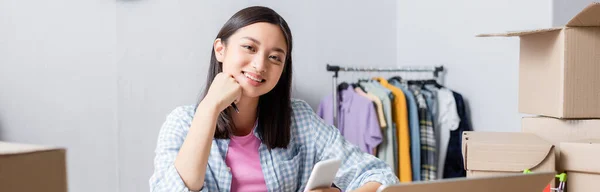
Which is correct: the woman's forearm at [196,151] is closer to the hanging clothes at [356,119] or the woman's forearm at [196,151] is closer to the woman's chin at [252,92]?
the woman's chin at [252,92]

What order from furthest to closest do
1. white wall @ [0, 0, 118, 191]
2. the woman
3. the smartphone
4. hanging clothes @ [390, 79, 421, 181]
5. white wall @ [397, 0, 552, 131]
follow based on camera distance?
hanging clothes @ [390, 79, 421, 181] → white wall @ [397, 0, 552, 131] → white wall @ [0, 0, 118, 191] → the woman → the smartphone

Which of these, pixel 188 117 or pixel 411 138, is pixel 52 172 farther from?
pixel 411 138

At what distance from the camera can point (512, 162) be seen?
56.8 inches

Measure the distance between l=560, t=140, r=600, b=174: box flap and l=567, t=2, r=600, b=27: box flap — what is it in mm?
264

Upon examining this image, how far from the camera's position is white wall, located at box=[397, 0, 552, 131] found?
279 cm

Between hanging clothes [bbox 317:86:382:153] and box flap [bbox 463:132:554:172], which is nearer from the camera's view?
box flap [bbox 463:132:554:172]

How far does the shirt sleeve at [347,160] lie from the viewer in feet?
5.03

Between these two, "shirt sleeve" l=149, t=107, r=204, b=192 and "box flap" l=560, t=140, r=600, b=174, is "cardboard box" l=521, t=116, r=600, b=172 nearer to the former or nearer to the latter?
"box flap" l=560, t=140, r=600, b=174

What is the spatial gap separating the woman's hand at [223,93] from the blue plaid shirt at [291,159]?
0.12m

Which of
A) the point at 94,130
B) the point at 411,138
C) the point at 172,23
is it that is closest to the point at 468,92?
→ the point at 411,138

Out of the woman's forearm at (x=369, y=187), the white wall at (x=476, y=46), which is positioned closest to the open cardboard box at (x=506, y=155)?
the woman's forearm at (x=369, y=187)

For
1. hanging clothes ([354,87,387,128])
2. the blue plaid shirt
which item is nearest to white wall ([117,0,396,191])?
hanging clothes ([354,87,387,128])

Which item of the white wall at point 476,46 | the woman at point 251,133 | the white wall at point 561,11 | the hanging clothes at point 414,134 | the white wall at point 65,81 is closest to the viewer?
the woman at point 251,133

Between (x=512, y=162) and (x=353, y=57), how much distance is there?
1996mm
